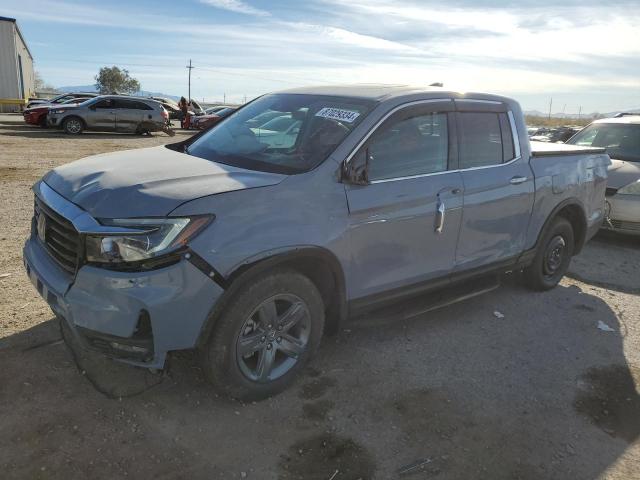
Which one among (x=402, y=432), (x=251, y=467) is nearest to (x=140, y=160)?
(x=251, y=467)

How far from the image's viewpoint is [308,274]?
3410mm

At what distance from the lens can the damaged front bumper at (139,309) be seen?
2709 millimetres

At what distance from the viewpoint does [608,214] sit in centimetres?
736

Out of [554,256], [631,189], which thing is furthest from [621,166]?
[554,256]

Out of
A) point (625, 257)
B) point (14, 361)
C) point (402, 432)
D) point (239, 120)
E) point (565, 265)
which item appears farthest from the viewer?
point (625, 257)

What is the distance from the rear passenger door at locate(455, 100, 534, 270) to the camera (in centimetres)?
418

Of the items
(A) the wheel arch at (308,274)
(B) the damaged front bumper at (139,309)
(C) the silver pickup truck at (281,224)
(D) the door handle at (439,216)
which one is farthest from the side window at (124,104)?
(B) the damaged front bumper at (139,309)

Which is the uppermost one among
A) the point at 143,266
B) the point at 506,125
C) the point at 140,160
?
the point at 506,125

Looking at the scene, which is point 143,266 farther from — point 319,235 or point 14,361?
point 14,361

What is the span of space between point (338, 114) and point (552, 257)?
2980mm

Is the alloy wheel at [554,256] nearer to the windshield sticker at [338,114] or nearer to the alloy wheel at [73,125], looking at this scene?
the windshield sticker at [338,114]

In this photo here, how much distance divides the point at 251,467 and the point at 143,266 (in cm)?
116

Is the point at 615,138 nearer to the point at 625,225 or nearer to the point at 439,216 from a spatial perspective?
the point at 625,225

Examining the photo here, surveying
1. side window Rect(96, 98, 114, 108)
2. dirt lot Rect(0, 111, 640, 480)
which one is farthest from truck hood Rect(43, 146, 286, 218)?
side window Rect(96, 98, 114, 108)
